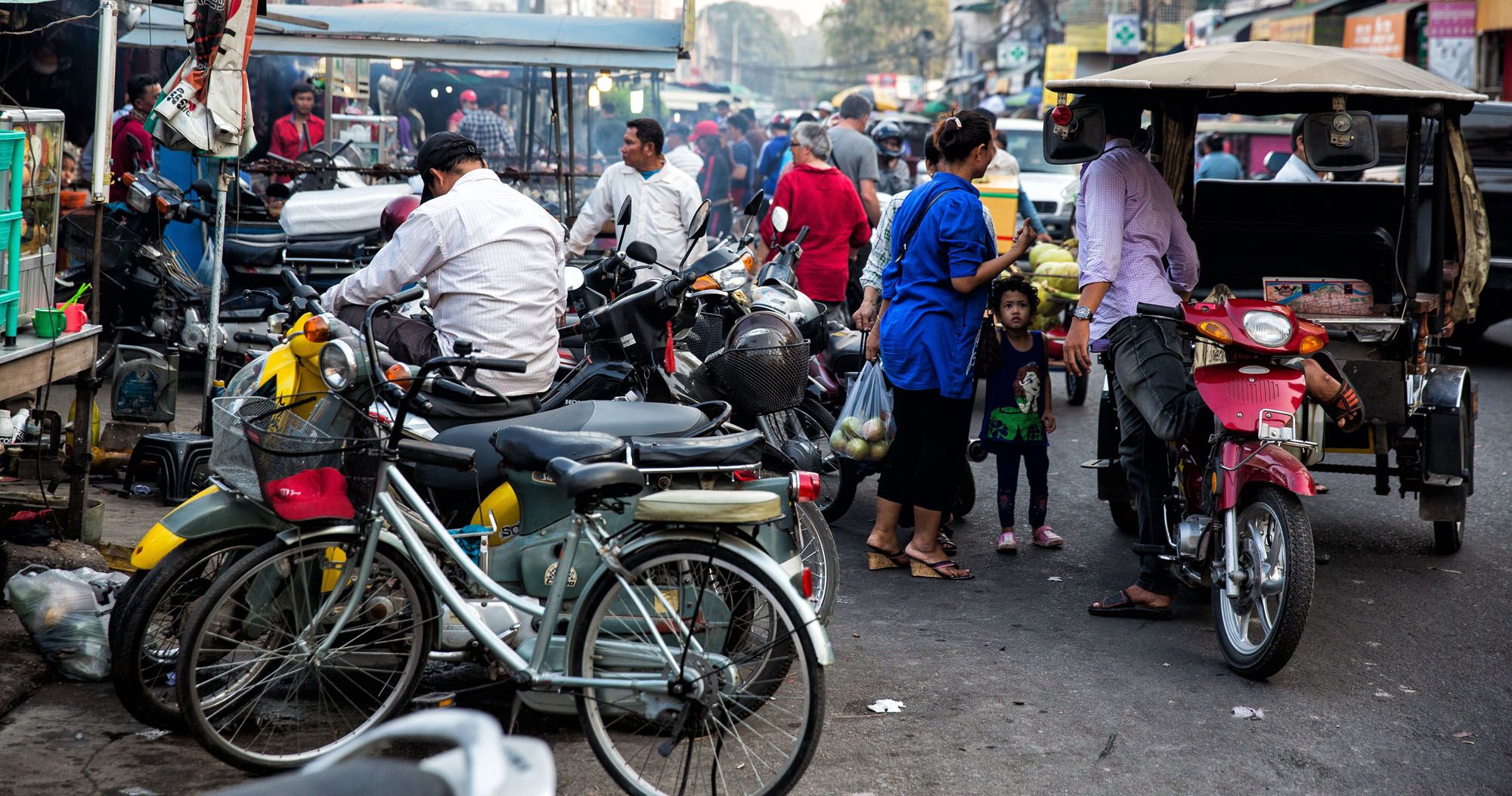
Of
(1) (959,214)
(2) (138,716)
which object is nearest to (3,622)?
(2) (138,716)

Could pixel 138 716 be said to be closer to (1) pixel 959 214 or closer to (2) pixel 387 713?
(2) pixel 387 713

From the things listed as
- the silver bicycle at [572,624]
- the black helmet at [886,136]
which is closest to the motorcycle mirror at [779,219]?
the silver bicycle at [572,624]

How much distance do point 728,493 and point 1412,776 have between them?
219 centimetres

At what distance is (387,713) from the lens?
383 cm

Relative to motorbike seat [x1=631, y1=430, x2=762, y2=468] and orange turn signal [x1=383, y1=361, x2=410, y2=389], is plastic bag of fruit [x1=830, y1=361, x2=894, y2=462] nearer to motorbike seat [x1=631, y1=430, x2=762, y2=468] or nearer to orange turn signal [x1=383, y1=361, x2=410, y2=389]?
motorbike seat [x1=631, y1=430, x2=762, y2=468]

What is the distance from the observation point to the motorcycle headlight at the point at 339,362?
3.73 meters

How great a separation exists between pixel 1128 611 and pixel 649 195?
423 cm

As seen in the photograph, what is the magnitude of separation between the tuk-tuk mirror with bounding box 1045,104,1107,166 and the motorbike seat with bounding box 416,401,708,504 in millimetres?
2255

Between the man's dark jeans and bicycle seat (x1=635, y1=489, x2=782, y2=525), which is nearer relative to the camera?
bicycle seat (x1=635, y1=489, x2=782, y2=525)

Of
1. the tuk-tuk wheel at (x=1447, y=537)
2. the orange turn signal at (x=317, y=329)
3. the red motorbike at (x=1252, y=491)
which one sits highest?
the orange turn signal at (x=317, y=329)

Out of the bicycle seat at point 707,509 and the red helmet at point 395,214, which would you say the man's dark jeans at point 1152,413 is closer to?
the bicycle seat at point 707,509

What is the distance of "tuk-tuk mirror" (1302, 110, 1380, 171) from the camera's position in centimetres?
564

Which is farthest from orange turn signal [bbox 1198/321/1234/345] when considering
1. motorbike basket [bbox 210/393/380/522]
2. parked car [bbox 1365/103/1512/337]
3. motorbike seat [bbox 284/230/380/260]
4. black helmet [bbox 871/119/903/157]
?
black helmet [bbox 871/119/903/157]

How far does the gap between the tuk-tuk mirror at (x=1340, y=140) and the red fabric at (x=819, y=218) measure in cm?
371
